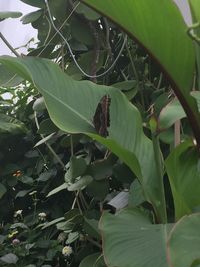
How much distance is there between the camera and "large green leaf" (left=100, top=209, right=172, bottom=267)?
1.90 ft

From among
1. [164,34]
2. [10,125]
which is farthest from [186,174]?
[10,125]

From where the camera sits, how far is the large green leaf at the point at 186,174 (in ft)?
2.41

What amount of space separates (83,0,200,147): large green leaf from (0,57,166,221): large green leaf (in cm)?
10

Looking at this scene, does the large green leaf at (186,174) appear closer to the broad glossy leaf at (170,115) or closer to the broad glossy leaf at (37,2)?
the broad glossy leaf at (170,115)

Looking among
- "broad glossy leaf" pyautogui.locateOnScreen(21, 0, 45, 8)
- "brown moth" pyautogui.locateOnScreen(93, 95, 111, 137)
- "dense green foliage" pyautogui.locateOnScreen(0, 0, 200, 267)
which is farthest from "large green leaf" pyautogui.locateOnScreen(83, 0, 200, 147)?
"broad glossy leaf" pyautogui.locateOnScreen(21, 0, 45, 8)

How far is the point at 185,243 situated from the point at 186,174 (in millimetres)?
211

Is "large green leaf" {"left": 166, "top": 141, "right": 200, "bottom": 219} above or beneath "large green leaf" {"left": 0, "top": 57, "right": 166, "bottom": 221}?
beneath

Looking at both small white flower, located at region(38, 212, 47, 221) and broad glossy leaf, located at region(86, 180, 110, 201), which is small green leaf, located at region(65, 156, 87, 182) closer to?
broad glossy leaf, located at region(86, 180, 110, 201)

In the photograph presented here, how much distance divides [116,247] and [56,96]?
0.30m

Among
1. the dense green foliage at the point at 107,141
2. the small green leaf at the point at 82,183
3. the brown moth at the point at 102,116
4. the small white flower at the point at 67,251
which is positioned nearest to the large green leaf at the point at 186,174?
the dense green foliage at the point at 107,141

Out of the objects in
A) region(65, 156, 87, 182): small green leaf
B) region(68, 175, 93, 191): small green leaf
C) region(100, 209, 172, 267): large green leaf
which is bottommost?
region(68, 175, 93, 191): small green leaf

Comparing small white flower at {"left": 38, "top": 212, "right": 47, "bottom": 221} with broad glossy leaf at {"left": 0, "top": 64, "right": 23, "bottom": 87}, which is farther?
small white flower at {"left": 38, "top": 212, "right": 47, "bottom": 221}

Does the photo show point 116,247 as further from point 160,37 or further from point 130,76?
point 130,76

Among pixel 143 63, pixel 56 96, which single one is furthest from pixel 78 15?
pixel 56 96
